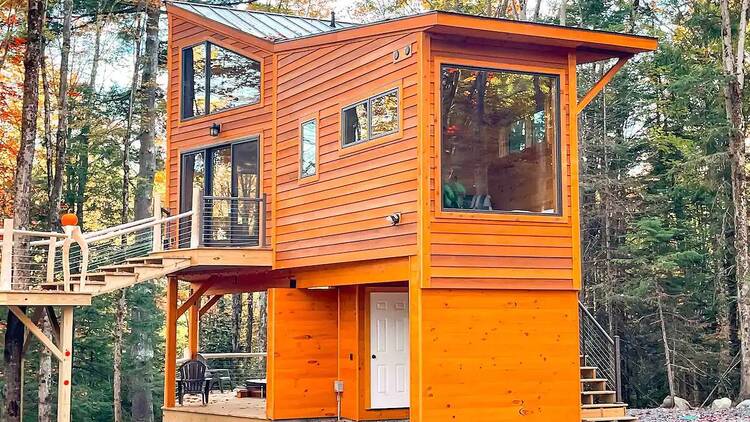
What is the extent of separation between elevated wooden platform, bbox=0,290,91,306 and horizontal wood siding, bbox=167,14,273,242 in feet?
9.83

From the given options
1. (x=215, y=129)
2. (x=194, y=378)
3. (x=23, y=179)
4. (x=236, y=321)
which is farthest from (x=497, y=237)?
(x=236, y=321)

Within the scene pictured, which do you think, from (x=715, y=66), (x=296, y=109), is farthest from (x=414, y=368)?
(x=715, y=66)

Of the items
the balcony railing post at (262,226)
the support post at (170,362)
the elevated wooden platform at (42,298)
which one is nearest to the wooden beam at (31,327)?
the elevated wooden platform at (42,298)

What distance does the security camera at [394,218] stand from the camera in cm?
1002

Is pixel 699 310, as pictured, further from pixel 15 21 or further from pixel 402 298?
pixel 15 21

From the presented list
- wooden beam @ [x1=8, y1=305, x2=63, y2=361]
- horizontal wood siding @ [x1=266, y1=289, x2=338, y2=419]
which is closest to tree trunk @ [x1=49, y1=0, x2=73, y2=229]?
wooden beam @ [x1=8, y1=305, x2=63, y2=361]

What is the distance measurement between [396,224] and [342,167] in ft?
5.61

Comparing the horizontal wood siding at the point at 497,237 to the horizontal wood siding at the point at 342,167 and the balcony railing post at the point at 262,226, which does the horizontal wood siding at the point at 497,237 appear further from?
the balcony railing post at the point at 262,226

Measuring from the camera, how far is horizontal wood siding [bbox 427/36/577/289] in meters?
9.70

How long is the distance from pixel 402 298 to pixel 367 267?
2.13m

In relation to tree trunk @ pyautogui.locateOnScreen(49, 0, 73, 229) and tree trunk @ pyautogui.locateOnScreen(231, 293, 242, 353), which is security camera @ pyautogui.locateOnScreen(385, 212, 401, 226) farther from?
tree trunk @ pyautogui.locateOnScreen(231, 293, 242, 353)

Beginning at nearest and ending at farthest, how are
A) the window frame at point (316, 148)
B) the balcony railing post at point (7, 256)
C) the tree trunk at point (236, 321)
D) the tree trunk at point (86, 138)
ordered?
the balcony railing post at point (7, 256) < the window frame at point (316, 148) < the tree trunk at point (86, 138) < the tree trunk at point (236, 321)

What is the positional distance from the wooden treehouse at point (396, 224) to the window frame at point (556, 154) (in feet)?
0.07

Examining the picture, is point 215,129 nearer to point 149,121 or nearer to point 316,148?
point 316,148
